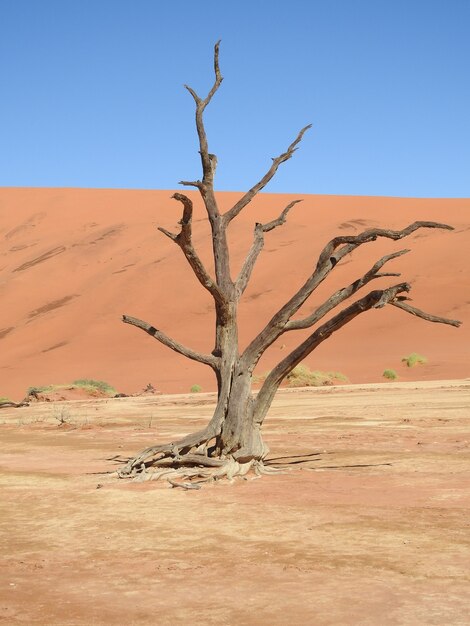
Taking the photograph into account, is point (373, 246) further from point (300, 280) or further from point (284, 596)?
point (284, 596)

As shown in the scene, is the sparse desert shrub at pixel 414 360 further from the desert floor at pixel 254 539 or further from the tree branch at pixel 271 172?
the tree branch at pixel 271 172

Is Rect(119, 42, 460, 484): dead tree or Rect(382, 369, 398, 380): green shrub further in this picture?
Rect(382, 369, 398, 380): green shrub

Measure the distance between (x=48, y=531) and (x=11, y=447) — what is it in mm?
6619

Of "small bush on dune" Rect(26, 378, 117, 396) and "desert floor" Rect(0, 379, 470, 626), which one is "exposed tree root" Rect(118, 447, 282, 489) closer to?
"desert floor" Rect(0, 379, 470, 626)

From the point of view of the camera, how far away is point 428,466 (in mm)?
9852

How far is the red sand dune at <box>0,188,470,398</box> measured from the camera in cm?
3170

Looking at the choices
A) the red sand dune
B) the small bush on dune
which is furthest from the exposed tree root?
the red sand dune

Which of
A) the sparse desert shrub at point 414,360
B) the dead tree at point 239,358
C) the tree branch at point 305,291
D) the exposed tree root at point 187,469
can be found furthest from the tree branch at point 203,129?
the sparse desert shrub at point 414,360

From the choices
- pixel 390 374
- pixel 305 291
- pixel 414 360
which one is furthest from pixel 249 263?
pixel 414 360

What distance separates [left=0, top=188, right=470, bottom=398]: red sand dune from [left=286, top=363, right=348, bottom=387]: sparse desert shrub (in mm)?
1053

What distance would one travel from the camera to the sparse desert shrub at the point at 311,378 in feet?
89.6

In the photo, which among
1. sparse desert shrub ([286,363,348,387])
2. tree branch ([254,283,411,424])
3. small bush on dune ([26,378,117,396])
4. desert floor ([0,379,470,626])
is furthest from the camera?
sparse desert shrub ([286,363,348,387])

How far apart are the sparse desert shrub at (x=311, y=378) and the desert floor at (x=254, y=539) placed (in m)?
14.1

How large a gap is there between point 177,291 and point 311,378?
15.1m
